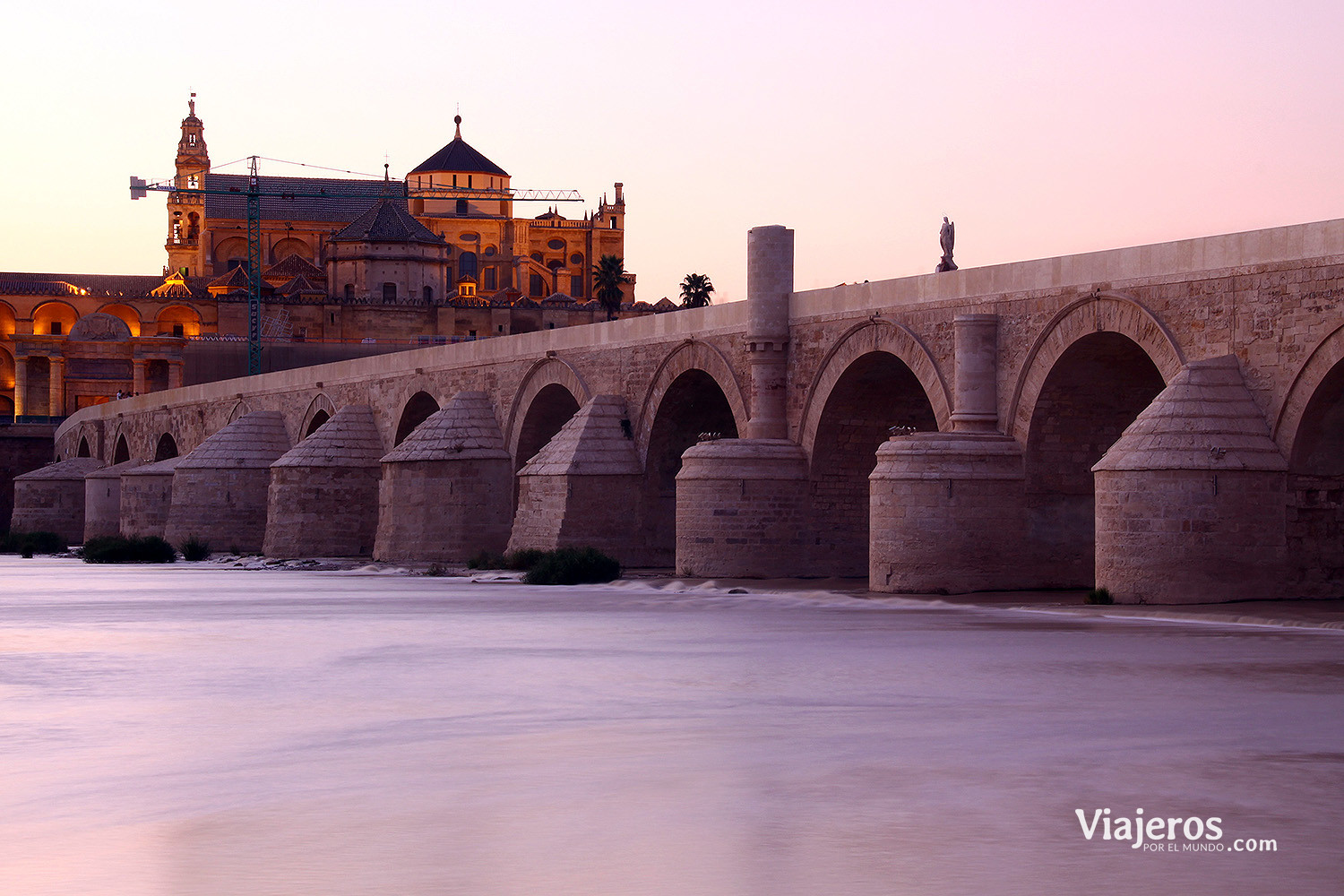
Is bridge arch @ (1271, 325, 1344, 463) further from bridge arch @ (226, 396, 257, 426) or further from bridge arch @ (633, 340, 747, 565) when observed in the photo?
bridge arch @ (226, 396, 257, 426)

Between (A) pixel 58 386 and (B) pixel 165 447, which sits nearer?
(B) pixel 165 447

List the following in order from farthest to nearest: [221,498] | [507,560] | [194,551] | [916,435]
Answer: [221,498]
[194,551]
[507,560]
[916,435]

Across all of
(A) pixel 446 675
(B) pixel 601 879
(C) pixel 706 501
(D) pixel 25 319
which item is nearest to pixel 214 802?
(B) pixel 601 879

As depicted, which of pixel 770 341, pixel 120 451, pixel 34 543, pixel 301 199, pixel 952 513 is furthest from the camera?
pixel 301 199

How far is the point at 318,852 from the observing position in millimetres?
7492

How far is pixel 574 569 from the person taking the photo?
26.5 metres

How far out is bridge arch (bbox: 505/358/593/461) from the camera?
3281 cm

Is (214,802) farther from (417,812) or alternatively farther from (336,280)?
(336,280)

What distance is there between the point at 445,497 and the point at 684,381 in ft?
19.7

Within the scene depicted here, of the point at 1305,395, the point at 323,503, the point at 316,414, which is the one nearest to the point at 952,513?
the point at 1305,395

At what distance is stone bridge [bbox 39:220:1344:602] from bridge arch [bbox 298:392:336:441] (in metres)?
3.67

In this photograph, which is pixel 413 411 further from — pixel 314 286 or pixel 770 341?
pixel 314 286

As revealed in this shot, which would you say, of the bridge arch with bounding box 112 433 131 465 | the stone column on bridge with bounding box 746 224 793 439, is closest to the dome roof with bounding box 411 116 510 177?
the bridge arch with bounding box 112 433 131 465

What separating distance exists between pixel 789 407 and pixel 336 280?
2400 inches
